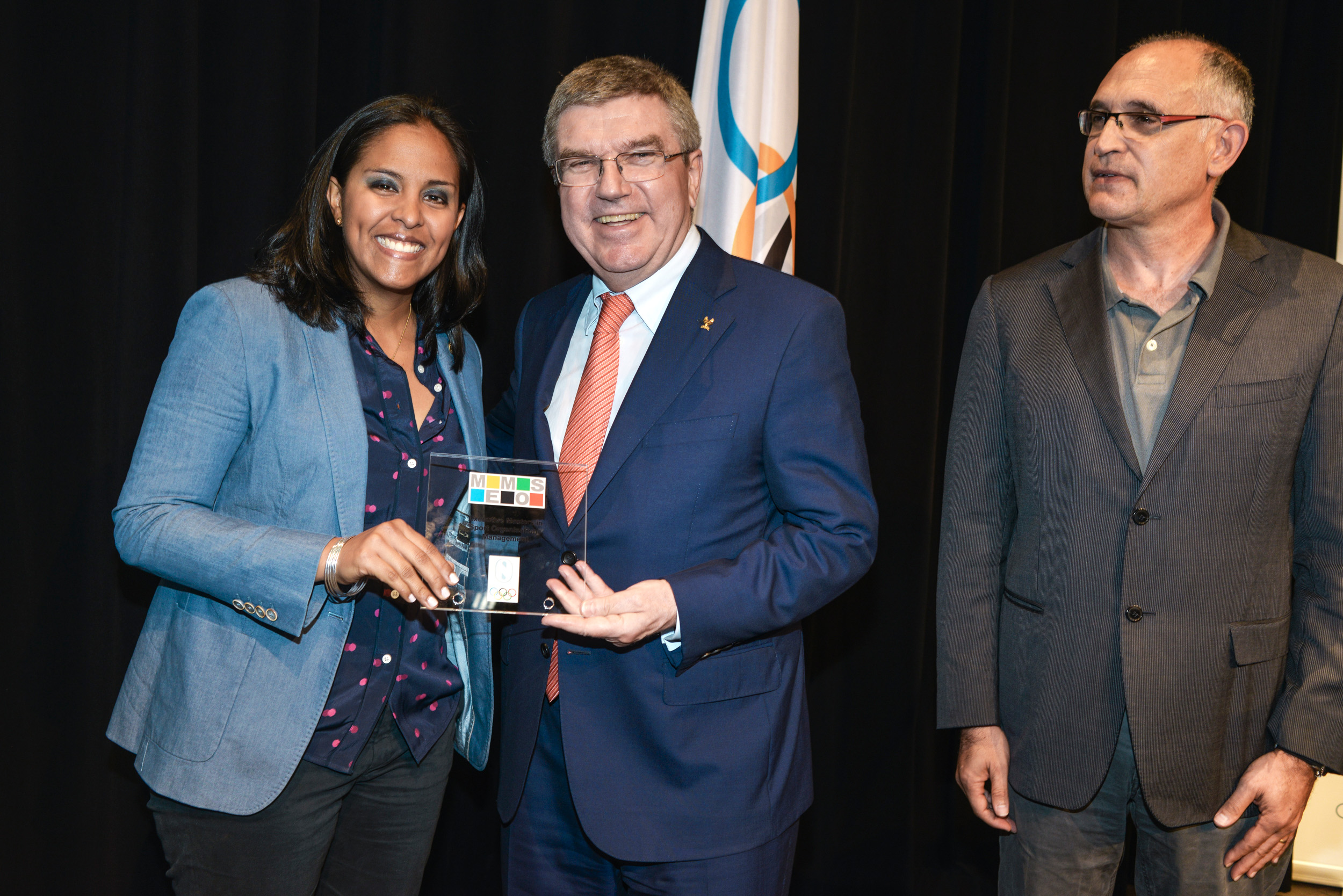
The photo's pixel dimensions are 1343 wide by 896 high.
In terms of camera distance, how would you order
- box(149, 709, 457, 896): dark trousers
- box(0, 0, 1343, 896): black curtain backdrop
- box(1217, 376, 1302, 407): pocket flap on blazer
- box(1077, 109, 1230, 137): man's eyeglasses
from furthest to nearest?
box(0, 0, 1343, 896): black curtain backdrop, box(1077, 109, 1230, 137): man's eyeglasses, box(1217, 376, 1302, 407): pocket flap on blazer, box(149, 709, 457, 896): dark trousers

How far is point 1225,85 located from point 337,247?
1.91 m

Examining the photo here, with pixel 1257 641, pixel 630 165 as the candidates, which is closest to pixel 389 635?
pixel 630 165

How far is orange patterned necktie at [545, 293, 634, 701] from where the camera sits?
6.05 ft

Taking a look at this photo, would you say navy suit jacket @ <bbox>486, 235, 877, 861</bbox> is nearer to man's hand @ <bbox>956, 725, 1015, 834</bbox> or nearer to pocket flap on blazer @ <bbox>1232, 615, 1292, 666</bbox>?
man's hand @ <bbox>956, 725, 1015, 834</bbox>

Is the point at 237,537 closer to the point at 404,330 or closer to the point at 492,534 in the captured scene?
the point at 492,534

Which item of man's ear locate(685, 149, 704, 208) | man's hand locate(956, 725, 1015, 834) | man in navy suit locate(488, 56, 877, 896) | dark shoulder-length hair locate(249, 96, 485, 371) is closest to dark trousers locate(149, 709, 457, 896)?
man in navy suit locate(488, 56, 877, 896)

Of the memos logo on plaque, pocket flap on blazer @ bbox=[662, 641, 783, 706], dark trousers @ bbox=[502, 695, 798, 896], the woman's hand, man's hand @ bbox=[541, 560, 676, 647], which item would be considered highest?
the memos logo on plaque

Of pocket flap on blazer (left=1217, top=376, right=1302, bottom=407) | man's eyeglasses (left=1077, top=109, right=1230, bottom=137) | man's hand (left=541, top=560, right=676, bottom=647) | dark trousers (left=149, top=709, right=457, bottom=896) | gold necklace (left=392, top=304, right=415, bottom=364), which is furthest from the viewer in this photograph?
gold necklace (left=392, top=304, right=415, bottom=364)

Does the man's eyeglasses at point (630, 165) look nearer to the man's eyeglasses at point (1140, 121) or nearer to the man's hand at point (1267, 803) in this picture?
the man's eyeglasses at point (1140, 121)

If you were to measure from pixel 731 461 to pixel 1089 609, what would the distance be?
0.81m

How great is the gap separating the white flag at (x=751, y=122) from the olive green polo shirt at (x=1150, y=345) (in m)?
1.09

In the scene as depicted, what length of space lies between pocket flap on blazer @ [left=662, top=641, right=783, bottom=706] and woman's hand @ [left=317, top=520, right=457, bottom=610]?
1.53 ft

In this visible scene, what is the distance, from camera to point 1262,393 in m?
1.86

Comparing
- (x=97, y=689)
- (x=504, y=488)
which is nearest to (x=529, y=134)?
(x=504, y=488)
